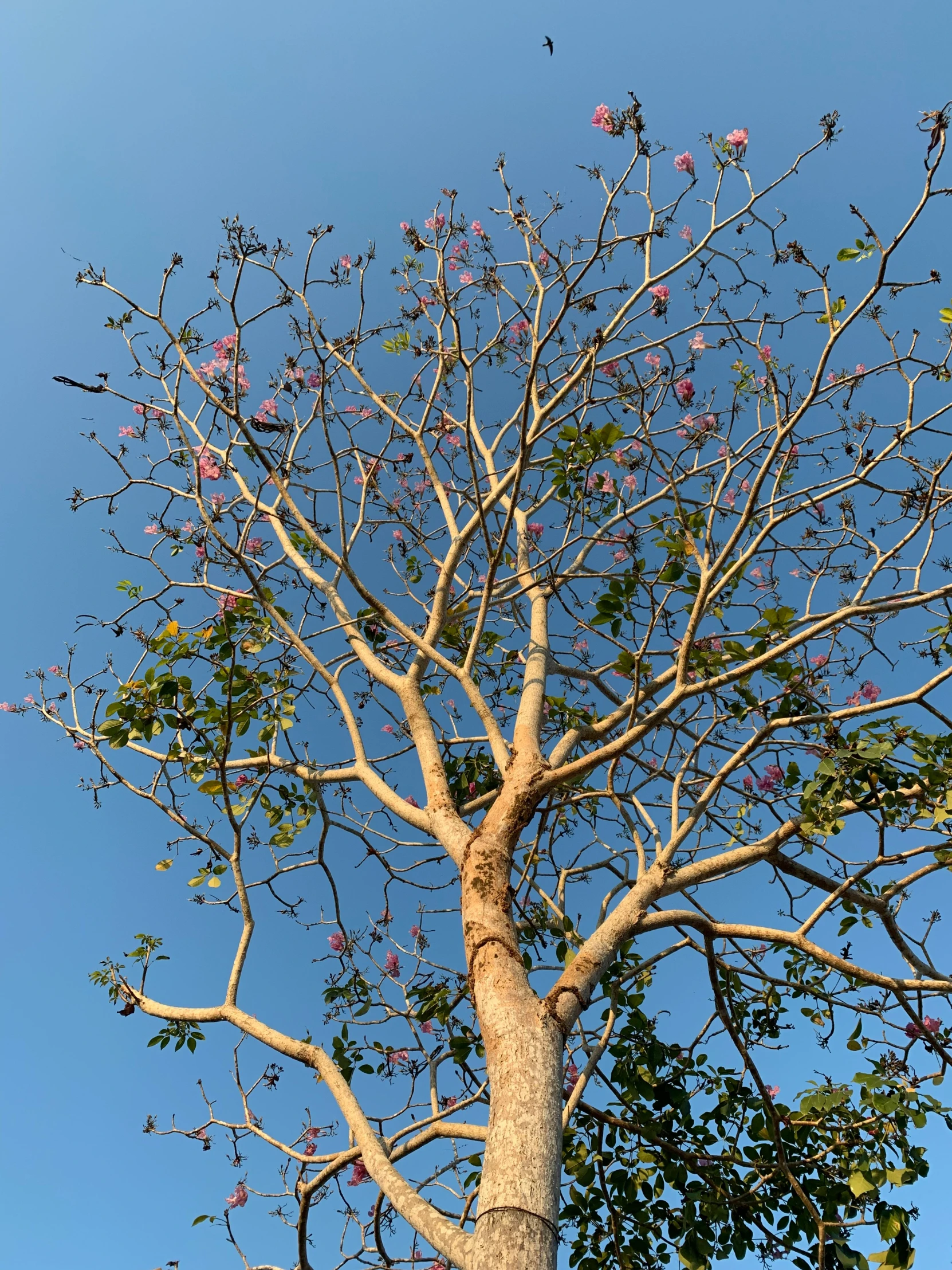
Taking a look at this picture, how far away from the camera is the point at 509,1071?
2102 millimetres

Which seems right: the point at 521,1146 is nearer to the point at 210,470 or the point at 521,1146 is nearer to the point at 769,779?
the point at 769,779

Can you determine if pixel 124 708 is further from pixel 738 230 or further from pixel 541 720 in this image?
pixel 738 230

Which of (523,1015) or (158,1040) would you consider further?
(158,1040)

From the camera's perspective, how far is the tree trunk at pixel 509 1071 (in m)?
1.73

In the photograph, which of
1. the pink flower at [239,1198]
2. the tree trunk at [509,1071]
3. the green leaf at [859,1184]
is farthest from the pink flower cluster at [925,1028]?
the pink flower at [239,1198]

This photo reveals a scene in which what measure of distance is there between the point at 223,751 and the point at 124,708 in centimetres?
90

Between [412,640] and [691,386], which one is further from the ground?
[691,386]

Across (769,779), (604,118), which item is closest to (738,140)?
(604,118)

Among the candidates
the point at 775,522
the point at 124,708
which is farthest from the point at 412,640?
the point at 775,522

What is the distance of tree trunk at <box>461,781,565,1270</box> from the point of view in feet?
5.68

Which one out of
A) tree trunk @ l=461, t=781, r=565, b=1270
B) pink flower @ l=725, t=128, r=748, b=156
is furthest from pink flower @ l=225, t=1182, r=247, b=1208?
pink flower @ l=725, t=128, r=748, b=156

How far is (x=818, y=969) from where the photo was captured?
353 centimetres

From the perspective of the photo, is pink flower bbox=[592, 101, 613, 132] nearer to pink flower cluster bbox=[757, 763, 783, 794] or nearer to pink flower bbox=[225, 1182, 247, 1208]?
pink flower cluster bbox=[757, 763, 783, 794]

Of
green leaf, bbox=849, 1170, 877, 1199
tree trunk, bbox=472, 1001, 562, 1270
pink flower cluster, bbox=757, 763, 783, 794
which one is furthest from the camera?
pink flower cluster, bbox=757, 763, 783, 794
